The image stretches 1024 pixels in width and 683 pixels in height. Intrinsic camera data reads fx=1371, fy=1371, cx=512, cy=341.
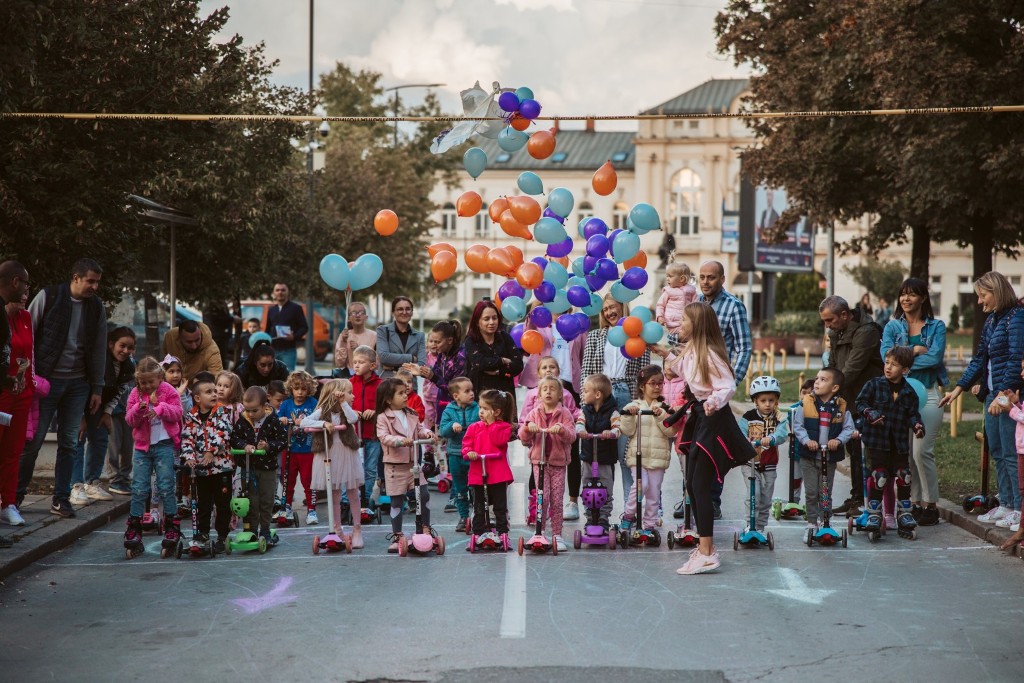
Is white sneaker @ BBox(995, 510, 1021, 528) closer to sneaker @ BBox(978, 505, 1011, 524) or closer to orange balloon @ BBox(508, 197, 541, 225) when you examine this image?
sneaker @ BBox(978, 505, 1011, 524)

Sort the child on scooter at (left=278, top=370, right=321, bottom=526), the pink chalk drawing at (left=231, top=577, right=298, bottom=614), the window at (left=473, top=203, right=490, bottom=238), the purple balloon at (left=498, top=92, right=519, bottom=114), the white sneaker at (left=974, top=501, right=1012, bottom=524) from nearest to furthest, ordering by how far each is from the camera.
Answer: the pink chalk drawing at (left=231, top=577, right=298, bottom=614) < the white sneaker at (left=974, top=501, right=1012, bottom=524) < the child on scooter at (left=278, top=370, right=321, bottom=526) < the purple balloon at (left=498, top=92, right=519, bottom=114) < the window at (left=473, top=203, right=490, bottom=238)

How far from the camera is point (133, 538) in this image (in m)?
9.83

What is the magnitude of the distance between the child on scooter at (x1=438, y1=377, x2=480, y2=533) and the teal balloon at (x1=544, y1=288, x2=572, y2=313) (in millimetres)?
2200

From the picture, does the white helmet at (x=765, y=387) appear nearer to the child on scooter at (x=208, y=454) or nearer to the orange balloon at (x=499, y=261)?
the orange balloon at (x=499, y=261)

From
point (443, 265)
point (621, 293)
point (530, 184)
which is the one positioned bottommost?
point (621, 293)

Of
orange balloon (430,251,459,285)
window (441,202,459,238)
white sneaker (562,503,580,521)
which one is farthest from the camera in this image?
window (441,202,459,238)

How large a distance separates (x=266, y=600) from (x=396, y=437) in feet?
7.37

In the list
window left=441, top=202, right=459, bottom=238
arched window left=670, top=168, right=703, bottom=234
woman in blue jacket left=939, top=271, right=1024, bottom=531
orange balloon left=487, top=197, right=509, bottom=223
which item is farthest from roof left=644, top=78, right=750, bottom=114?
woman in blue jacket left=939, top=271, right=1024, bottom=531

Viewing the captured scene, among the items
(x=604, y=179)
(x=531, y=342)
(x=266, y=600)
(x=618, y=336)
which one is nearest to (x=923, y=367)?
(x=618, y=336)

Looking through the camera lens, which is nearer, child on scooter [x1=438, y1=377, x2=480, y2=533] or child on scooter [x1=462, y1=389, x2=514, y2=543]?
child on scooter [x1=462, y1=389, x2=514, y2=543]

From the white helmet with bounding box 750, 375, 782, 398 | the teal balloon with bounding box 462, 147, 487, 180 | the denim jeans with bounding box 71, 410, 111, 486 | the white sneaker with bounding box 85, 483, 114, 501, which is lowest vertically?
the white sneaker with bounding box 85, 483, 114, 501

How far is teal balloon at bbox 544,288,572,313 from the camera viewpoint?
1323 centimetres

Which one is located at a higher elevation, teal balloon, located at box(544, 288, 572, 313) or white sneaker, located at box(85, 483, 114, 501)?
teal balloon, located at box(544, 288, 572, 313)

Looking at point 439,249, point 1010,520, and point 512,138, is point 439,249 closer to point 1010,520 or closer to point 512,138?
point 512,138
